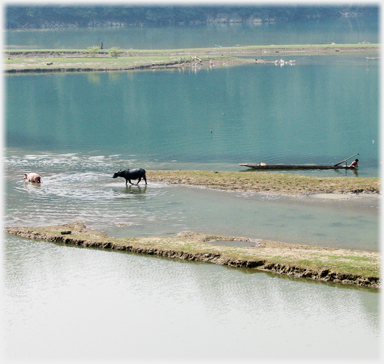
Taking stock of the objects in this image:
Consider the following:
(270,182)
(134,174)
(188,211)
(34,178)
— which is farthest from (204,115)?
(188,211)

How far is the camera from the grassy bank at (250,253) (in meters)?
25.2

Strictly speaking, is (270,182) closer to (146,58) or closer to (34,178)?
(34,178)

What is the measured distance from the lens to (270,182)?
40406 mm

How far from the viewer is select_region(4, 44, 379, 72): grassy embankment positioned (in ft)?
449

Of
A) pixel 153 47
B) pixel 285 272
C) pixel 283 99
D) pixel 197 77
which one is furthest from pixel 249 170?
pixel 153 47

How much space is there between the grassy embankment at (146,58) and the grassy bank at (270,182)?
97.4 metres

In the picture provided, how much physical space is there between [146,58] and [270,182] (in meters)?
115

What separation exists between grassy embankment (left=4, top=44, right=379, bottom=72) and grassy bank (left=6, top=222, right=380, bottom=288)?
108m

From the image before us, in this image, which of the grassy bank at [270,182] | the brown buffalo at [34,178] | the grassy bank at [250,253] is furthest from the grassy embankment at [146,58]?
the grassy bank at [250,253]

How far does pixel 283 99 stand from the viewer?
9025cm

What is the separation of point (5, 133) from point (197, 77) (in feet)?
201

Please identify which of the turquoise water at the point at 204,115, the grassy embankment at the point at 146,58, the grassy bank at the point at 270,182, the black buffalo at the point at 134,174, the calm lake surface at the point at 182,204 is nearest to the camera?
the calm lake surface at the point at 182,204

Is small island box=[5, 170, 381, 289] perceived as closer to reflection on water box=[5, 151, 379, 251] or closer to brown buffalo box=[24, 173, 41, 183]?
reflection on water box=[5, 151, 379, 251]

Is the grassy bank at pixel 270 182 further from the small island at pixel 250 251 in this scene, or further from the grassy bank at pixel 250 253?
the grassy bank at pixel 250 253
